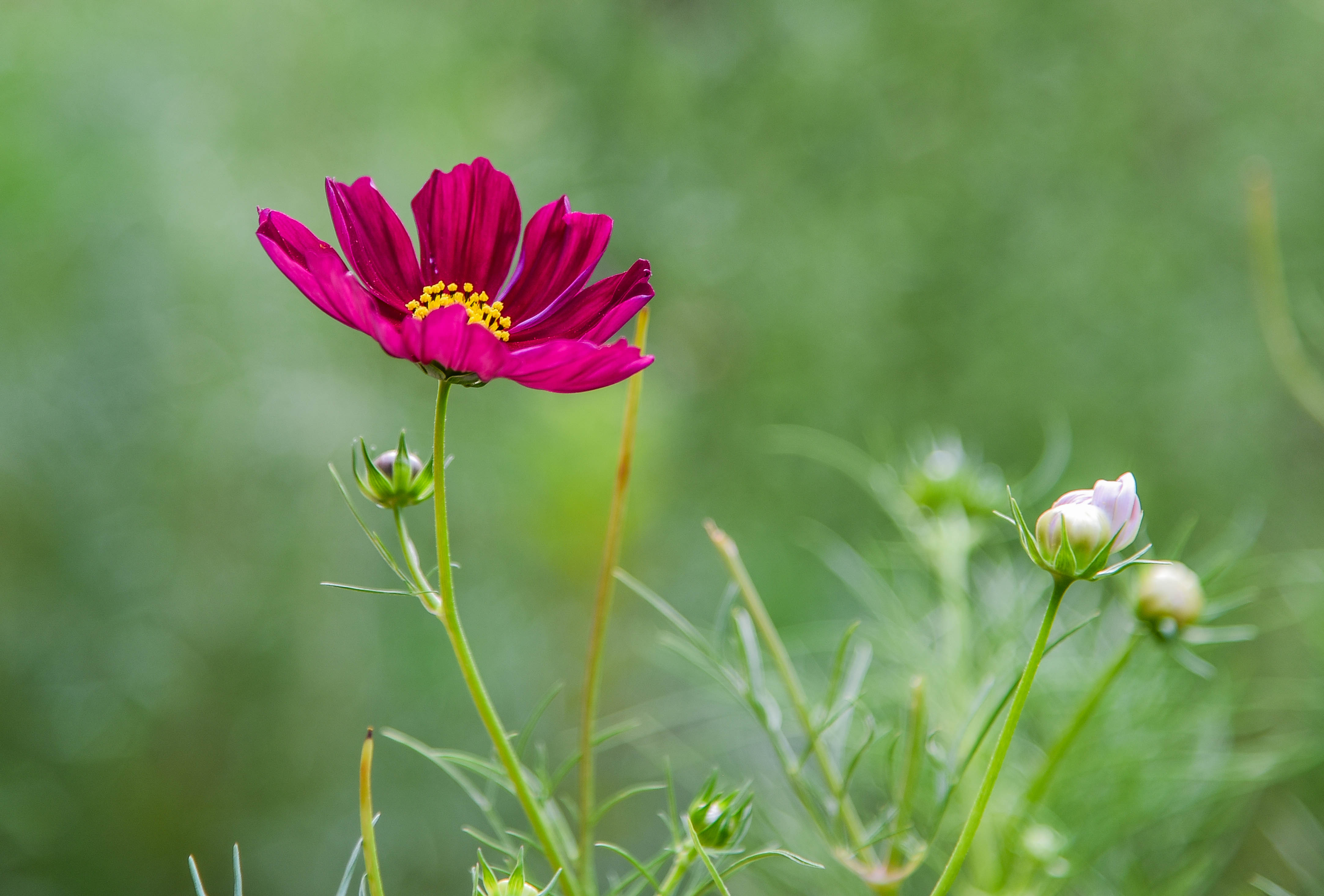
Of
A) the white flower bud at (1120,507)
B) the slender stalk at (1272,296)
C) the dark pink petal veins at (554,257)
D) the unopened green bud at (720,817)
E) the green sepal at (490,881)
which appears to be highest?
the slender stalk at (1272,296)

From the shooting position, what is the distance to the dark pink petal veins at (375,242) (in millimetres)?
233

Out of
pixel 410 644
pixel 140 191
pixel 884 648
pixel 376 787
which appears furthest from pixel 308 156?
pixel 884 648

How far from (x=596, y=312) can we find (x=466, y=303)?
0.13ft

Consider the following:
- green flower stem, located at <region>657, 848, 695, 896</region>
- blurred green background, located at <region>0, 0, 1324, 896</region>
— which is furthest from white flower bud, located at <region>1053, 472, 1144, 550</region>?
blurred green background, located at <region>0, 0, 1324, 896</region>

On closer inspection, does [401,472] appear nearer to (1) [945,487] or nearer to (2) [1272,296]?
(1) [945,487]

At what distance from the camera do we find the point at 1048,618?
18 centimetres

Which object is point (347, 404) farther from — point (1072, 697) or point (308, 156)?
point (1072, 697)

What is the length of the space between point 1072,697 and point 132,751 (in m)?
0.61

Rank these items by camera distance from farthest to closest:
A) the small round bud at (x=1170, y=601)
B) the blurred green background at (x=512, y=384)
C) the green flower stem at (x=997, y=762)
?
the blurred green background at (x=512, y=384), the small round bud at (x=1170, y=601), the green flower stem at (x=997, y=762)

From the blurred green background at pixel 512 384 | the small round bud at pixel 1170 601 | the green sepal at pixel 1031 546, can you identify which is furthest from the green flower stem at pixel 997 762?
the blurred green background at pixel 512 384

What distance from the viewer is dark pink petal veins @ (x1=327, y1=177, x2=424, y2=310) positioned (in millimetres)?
233

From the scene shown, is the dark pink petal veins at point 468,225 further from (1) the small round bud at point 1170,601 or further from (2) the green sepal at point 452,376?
(1) the small round bud at point 1170,601

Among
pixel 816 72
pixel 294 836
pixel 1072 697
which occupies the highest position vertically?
pixel 816 72

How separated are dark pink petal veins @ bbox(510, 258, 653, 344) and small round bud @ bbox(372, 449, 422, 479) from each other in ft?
0.15
